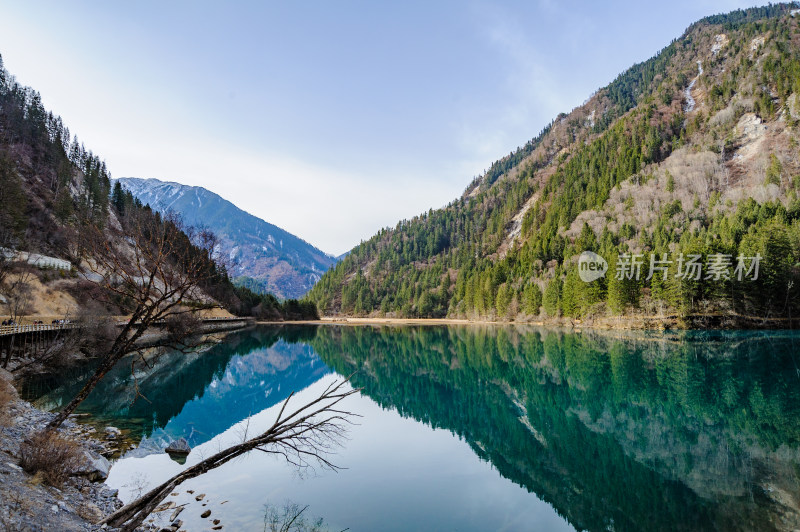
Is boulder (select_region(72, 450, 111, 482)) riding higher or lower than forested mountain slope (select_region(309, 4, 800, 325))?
lower

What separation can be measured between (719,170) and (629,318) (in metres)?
70.9

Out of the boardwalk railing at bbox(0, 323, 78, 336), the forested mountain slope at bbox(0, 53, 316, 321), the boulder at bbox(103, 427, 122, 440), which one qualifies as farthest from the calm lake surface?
the forested mountain slope at bbox(0, 53, 316, 321)

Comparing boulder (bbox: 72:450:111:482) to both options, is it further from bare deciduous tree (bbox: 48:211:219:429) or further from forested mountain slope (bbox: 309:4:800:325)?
forested mountain slope (bbox: 309:4:800:325)

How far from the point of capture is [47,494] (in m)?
8.85

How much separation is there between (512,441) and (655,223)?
91.2m

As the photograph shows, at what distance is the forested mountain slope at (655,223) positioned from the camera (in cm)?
5709

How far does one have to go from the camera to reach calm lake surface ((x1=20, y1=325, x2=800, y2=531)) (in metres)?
11.1

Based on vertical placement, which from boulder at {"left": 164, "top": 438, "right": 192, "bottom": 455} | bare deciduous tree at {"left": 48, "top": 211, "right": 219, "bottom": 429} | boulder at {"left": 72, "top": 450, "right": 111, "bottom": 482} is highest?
bare deciduous tree at {"left": 48, "top": 211, "right": 219, "bottom": 429}

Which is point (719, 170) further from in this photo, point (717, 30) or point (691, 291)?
point (717, 30)

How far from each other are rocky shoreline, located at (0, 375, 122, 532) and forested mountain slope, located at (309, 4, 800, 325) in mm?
63568

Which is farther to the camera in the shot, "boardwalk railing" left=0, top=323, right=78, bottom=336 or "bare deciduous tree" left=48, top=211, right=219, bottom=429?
"boardwalk railing" left=0, top=323, right=78, bottom=336

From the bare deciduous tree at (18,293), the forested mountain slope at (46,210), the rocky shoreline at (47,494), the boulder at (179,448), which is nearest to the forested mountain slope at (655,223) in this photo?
the forested mountain slope at (46,210)

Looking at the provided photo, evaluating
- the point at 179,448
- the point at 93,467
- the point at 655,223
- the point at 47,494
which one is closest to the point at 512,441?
the point at 179,448

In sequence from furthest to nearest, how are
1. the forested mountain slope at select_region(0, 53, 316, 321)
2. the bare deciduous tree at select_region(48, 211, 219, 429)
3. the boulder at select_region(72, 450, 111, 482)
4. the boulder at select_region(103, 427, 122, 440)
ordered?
the forested mountain slope at select_region(0, 53, 316, 321) < the boulder at select_region(103, 427, 122, 440) < the boulder at select_region(72, 450, 111, 482) < the bare deciduous tree at select_region(48, 211, 219, 429)
